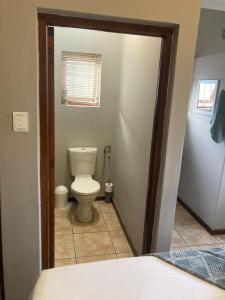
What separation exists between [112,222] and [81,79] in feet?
6.01

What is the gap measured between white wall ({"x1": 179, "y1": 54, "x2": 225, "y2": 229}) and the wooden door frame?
116cm

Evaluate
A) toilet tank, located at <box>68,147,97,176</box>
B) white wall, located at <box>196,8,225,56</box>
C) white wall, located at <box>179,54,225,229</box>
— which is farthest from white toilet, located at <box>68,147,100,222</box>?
white wall, located at <box>196,8,225,56</box>

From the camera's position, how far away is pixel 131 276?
1242 mm

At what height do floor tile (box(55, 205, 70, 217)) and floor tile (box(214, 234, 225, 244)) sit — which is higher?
floor tile (box(55, 205, 70, 217))

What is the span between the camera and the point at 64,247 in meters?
2.46

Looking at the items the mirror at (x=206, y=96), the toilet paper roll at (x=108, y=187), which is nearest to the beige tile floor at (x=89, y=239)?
the toilet paper roll at (x=108, y=187)

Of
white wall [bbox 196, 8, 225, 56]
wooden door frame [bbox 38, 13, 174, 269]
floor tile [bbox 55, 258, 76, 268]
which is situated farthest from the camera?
white wall [bbox 196, 8, 225, 56]

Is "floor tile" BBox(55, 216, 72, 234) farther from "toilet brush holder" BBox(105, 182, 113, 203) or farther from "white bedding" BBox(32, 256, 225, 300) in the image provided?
"white bedding" BBox(32, 256, 225, 300)

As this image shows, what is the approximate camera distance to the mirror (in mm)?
2809

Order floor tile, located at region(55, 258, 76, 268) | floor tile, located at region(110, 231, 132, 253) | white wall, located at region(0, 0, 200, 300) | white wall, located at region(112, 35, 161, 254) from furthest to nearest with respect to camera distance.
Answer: floor tile, located at region(110, 231, 132, 253) < floor tile, located at region(55, 258, 76, 268) < white wall, located at region(112, 35, 161, 254) < white wall, located at region(0, 0, 200, 300)

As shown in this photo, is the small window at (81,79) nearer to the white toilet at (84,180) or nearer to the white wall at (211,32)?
the white toilet at (84,180)

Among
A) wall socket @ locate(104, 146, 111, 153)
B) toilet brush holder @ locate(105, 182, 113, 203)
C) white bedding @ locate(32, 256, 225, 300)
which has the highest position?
wall socket @ locate(104, 146, 111, 153)

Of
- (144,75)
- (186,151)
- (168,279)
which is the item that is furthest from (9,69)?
(186,151)

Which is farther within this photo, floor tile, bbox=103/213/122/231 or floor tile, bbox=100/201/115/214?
floor tile, bbox=100/201/115/214
